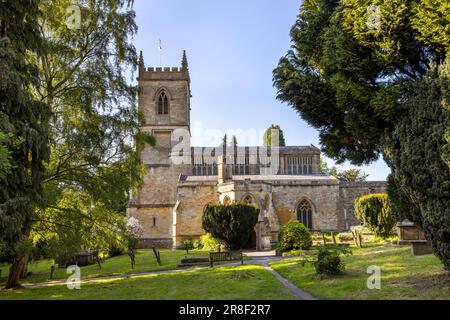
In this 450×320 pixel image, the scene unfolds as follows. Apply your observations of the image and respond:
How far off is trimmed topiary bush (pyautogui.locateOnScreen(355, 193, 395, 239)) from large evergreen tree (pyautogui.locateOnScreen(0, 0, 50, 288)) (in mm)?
18742

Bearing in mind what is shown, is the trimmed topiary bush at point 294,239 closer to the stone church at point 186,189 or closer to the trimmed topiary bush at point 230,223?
the trimmed topiary bush at point 230,223

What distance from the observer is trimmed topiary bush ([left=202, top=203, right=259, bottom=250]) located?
2561 centimetres

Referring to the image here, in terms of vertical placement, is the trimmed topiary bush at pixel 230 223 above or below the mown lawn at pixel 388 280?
above

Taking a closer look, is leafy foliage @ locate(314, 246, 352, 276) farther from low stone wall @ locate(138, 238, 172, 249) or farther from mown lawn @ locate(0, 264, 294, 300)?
low stone wall @ locate(138, 238, 172, 249)

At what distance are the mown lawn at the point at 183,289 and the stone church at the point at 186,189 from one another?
59.1 ft

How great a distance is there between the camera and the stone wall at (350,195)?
3703 cm

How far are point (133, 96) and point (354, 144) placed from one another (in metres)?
8.36

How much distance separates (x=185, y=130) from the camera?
39438mm

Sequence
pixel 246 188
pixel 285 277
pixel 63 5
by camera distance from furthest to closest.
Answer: pixel 246 188 → pixel 63 5 → pixel 285 277

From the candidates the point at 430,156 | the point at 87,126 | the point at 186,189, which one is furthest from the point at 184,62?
the point at 430,156

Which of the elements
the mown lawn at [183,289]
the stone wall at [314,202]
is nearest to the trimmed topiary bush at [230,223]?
the mown lawn at [183,289]

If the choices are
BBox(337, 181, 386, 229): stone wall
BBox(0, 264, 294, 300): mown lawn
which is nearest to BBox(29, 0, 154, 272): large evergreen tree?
BBox(0, 264, 294, 300): mown lawn
